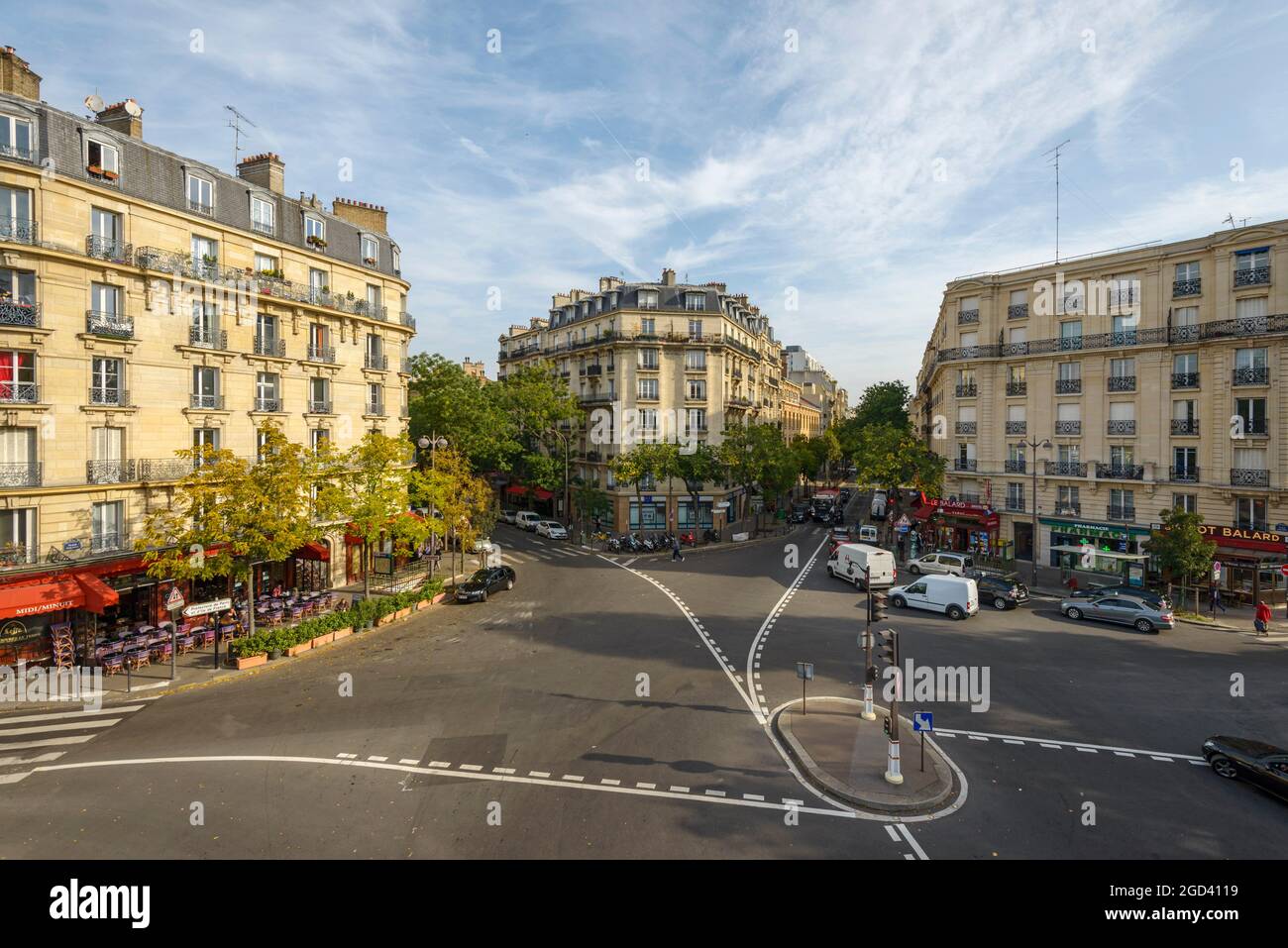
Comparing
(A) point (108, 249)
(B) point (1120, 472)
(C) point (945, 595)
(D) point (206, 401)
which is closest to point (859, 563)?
(C) point (945, 595)

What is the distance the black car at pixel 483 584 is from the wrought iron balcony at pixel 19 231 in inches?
776

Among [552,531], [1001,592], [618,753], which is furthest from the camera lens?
[552,531]

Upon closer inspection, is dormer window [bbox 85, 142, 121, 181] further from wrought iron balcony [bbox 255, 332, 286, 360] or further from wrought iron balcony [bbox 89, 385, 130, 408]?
wrought iron balcony [bbox 89, 385, 130, 408]

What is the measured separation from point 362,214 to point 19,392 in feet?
63.5

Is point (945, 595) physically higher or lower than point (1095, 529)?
lower

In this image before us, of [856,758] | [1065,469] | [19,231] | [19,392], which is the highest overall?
[19,231]

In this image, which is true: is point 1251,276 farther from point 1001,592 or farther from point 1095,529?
point 1001,592

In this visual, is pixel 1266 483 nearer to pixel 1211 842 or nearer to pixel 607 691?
pixel 1211 842

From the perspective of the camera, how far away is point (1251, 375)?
3073 centimetres

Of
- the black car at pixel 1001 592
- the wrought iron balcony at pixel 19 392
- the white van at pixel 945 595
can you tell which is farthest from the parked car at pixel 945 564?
the wrought iron balcony at pixel 19 392

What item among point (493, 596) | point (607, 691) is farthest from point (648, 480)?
point (607, 691)

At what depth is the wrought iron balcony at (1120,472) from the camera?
34500 mm

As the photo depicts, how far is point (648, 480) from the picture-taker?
52531 millimetres

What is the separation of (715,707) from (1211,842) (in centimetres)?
1002
